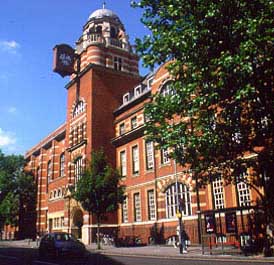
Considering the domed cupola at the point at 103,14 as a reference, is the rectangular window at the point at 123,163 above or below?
below

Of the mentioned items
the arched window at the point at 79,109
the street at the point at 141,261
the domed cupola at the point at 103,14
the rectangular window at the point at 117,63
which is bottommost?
the street at the point at 141,261

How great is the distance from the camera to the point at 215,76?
14.7 meters

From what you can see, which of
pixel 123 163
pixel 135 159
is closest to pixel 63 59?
pixel 123 163

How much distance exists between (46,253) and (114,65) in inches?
1095

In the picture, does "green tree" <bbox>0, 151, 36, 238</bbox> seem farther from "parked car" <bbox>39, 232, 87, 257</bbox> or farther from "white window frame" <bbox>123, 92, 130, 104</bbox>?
"parked car" <bbox>39, 232, 87, 257</bbox>

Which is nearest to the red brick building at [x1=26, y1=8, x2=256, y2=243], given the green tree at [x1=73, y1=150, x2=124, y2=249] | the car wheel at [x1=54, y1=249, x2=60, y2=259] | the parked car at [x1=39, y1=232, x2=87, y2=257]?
the green tree at [x1=73, y1=150, x2=124, y2=249]

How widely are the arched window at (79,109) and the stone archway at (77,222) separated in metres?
11.3

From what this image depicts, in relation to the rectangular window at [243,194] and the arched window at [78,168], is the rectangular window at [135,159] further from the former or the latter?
the rectangular window at [243,194]

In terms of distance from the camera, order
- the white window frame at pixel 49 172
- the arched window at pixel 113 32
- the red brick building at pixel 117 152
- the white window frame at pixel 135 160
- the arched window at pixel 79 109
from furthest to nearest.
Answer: the white window frame at pixel 49 172 → the arched window at pixel 113 32 → the arched window at pixel 79 109 → the white window frame at pixel 135 160 → the red brick building at pixel 117 152

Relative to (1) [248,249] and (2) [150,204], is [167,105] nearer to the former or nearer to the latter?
(1) [248,249]

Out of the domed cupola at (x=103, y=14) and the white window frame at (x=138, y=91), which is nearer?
the white window frame at (x=138, y=91)

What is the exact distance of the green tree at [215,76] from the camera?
535 inches

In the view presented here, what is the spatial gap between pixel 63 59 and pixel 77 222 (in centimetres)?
1944

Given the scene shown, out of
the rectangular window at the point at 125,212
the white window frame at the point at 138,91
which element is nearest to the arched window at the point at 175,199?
the rectangular window at the point at 125,212
